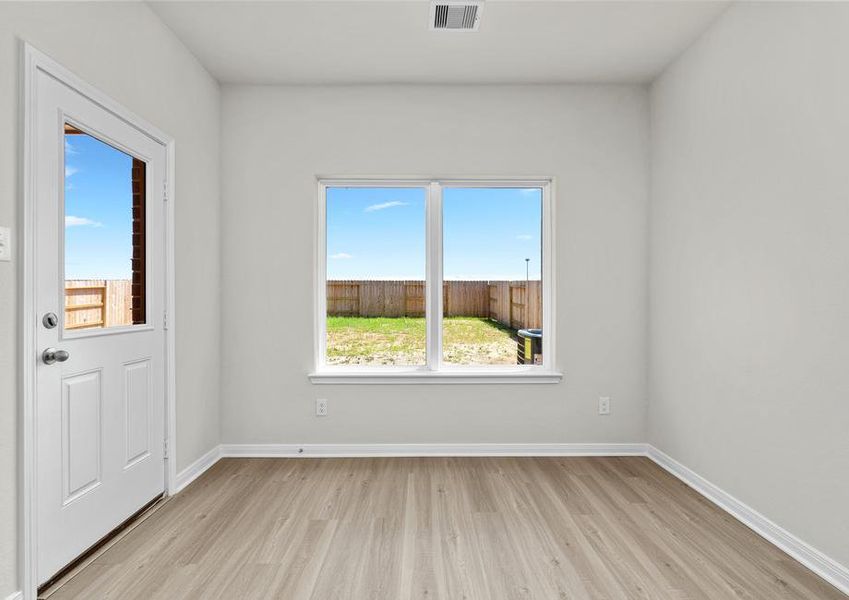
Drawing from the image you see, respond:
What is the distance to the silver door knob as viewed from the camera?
6.00 ft

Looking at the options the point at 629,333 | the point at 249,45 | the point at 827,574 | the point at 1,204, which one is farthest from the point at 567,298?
the point at 1,204

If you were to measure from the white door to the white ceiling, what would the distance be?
0.84 m

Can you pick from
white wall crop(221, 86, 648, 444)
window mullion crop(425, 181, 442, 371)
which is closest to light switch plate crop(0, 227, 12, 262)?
A: white wall crop(221, 86, 648, 444)

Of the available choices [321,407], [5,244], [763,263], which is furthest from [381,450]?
[763,263]

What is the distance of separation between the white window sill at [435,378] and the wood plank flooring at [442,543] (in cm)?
64

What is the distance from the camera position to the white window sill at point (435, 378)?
11.2ft

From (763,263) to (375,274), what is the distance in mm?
2406

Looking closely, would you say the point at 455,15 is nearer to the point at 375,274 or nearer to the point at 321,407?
the point at 375,274

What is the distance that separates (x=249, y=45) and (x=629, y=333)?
3204 mm

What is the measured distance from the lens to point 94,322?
216cm

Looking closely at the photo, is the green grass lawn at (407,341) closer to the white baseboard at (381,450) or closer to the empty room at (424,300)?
the empty room at (424,300)

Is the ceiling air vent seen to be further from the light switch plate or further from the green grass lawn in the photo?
the light switch plate

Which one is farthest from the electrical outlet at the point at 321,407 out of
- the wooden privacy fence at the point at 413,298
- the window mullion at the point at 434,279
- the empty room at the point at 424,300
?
the window mullion at the point at 434,279

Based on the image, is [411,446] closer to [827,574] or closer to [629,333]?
[629,333]
